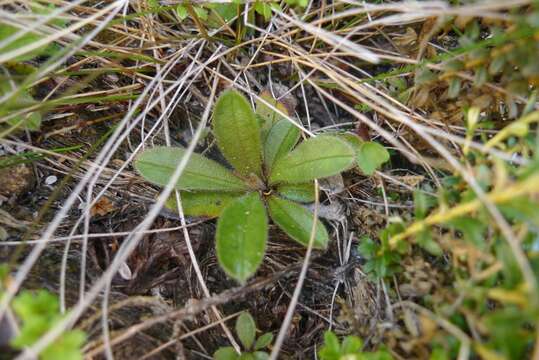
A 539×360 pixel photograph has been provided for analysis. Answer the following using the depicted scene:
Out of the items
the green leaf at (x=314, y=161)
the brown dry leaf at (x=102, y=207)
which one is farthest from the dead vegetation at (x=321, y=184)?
the green leaf at (x=314, y=161)

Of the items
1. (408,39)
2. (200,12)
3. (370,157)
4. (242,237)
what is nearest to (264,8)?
(200,12)

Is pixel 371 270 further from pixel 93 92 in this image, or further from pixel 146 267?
pixel 93 92

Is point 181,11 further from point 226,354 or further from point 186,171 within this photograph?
point 226,354

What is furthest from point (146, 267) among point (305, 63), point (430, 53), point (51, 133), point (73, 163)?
point (430, 53)

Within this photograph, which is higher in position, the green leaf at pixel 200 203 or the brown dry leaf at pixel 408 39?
the brown dry leaf at pixel 408 39

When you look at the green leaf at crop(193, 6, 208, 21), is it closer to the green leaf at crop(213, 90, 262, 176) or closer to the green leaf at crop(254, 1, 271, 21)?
the green leaf at crop(254, 1, 271, 21)

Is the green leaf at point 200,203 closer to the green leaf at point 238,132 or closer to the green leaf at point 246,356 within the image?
the green leaf at point 238,132

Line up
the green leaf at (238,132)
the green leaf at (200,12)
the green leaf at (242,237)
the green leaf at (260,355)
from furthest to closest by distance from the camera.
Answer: the green leaf at (200,12), the green leaf at (238,132), the green leaf at (260,355), the green leaf at (242,237)
